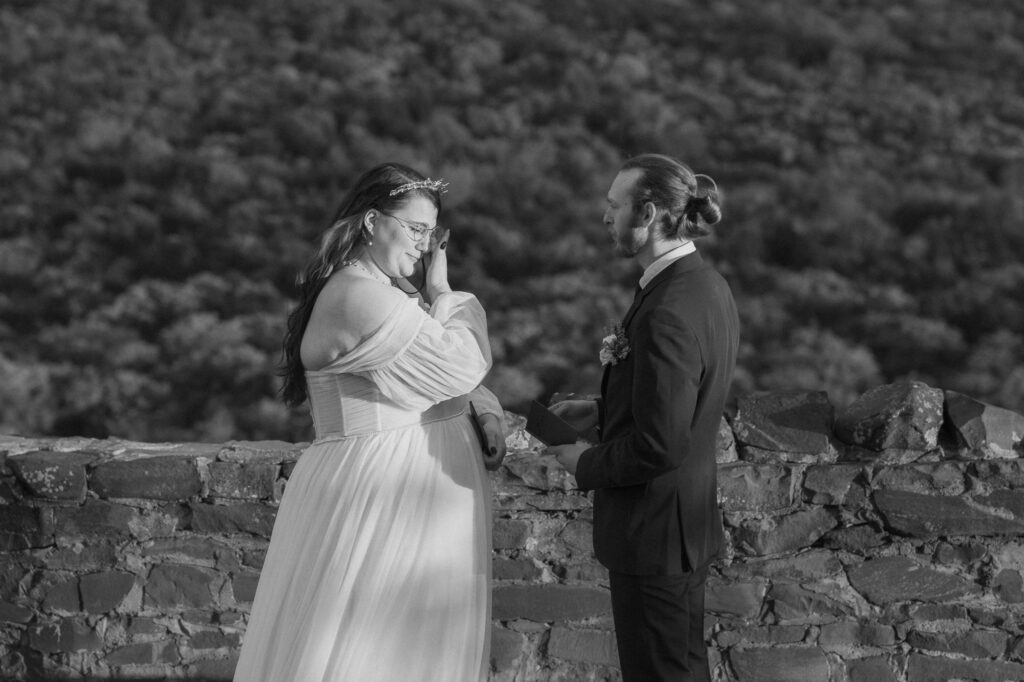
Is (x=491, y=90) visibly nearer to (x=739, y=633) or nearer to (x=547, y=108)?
(x=547, y=108)

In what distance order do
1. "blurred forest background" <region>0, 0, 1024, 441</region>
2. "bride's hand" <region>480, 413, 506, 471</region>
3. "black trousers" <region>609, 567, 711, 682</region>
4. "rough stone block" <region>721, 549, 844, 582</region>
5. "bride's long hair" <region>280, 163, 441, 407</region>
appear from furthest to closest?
"blurred forest background" <region>0, 0, 1024, 441</region> < "rough stone block" <region>721, 549, 844, 582</region> < "bride's hand" <region>480, 413, 506, 471</region> < "bride's long hair" <region>280, 163, 441, 407</region> < "black trousers" <region>609, 567, 711, 682</region>

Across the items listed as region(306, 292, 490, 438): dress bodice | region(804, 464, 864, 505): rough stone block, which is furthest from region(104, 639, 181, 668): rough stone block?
region(804, 464, 864, 505): rough stone block

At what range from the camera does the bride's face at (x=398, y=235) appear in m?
2.30

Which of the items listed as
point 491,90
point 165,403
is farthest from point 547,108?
point 165,403

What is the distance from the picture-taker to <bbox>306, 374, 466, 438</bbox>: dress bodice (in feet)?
7.45

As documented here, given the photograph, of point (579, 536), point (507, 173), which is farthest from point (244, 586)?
point (507, 173)

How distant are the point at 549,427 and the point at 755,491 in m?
0.97

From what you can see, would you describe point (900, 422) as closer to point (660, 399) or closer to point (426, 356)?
point (660, 399)

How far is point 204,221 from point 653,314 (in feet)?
25.6

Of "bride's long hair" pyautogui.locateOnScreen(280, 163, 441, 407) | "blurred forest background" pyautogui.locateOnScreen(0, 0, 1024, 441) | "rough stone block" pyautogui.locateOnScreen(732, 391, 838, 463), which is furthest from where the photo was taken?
"blurred forest background" pyautogui.locateOnScreen(0, 0, 1024, 441)

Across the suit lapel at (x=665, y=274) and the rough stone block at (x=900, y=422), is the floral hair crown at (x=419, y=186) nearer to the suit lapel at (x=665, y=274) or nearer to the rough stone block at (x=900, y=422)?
the suit lapel at (x=665, y=274)

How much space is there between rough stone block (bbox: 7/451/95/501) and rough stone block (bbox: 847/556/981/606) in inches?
90.6

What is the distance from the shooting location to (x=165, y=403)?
24.6ft

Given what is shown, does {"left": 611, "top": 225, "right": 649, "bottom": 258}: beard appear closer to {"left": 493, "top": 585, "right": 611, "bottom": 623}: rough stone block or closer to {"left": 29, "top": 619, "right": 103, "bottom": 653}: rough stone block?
{"left": 493, "top": 585, "right": 611, "bottom": 623}: rough stone block
